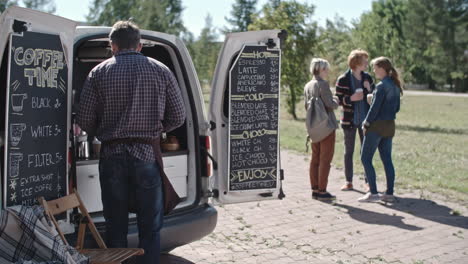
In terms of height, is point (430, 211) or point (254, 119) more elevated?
point (254, 119)

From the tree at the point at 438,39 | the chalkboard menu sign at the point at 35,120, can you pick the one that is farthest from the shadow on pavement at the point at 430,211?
the tree at the point at 438,39

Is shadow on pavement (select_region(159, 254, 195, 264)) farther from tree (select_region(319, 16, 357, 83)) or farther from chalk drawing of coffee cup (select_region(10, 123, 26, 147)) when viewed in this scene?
tree (select_region(319, 16, 357, 83))

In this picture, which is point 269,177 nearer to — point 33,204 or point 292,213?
point 292,213

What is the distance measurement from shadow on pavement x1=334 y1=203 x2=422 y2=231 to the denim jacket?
107 centimetres

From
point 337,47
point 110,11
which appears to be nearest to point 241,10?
point 110,11

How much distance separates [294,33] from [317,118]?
40.4 ft

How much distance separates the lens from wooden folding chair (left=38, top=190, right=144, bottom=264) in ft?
12.2

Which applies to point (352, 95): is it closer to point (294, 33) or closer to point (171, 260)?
point (171, 260)

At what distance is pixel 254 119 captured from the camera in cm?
550

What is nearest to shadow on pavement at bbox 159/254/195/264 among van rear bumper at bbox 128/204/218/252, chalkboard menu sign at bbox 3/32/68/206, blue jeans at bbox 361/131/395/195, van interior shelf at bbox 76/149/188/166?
van rear bumper at bbox 128/204/218/252

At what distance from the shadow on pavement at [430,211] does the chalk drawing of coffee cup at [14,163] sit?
4.68 metres

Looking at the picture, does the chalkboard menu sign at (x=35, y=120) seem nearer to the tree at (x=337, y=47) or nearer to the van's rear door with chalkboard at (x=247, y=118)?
the van's rear door with chalkboard at (x=247, y=118)

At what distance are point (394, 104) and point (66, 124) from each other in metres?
4.39

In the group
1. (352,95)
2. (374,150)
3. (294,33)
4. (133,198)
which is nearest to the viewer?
(133,198)
